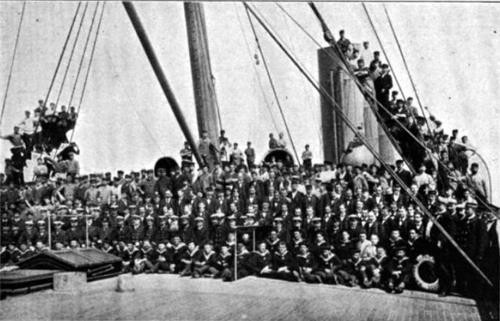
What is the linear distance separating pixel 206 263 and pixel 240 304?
1.53 meters

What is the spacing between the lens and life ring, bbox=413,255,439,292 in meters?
5.79

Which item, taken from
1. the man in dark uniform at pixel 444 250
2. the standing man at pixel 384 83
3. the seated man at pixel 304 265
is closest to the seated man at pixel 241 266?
the seated man at pixel 304 265

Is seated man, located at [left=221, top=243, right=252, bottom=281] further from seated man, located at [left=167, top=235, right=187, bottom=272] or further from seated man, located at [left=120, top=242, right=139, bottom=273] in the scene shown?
seated man, located at [left=120, top=242, right=139, bottom=273]

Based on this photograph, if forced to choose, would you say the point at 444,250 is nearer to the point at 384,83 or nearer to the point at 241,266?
the point at 384,83

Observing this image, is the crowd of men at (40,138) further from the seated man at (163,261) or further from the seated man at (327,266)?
the seated man at (327,266)

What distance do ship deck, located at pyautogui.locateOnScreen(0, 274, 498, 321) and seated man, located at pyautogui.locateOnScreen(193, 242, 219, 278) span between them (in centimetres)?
62

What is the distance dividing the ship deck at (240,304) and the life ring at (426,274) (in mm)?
113

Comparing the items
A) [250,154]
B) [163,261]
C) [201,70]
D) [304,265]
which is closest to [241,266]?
[304,265]

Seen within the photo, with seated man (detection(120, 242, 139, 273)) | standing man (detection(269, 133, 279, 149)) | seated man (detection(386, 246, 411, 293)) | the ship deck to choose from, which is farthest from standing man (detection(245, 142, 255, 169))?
seated man (detection(386, 246, 411, 293))

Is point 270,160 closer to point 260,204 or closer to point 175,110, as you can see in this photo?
point 260,204

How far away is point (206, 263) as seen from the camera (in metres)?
6.93

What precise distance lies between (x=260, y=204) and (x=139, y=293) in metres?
1.97

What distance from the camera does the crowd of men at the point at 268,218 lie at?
6.02 metres

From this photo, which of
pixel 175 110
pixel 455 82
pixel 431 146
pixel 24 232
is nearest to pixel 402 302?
pixel 431 146
